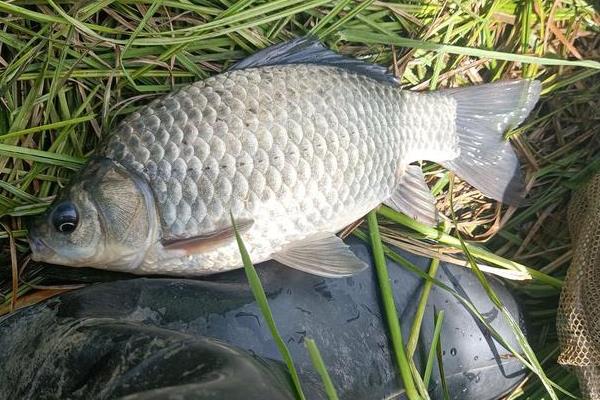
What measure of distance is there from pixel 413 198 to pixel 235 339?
0.70 meters

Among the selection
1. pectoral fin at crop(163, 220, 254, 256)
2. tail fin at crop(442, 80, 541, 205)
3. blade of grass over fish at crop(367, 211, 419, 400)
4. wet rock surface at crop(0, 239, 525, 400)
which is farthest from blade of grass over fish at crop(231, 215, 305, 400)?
tail fin at crop(442, 80, 541, 205)

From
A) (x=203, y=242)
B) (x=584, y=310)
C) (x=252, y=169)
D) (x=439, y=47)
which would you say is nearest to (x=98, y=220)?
(x=203, y=242)

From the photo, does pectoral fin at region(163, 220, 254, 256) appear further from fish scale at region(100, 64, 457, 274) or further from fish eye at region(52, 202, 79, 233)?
fish eye at region(52, 202, 79, 233)

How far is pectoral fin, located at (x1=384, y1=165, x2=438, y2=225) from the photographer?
1892mm

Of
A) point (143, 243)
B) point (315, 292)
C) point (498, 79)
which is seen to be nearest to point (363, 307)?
point (315, 292)

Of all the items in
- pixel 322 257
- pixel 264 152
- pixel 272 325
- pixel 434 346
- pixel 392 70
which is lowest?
pixel 434 346

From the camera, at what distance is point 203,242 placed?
62.7 inches

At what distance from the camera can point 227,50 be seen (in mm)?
1902

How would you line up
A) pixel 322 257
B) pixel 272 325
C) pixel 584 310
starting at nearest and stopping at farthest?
pixel 272 325
pixel 322 257
pixel 584 310

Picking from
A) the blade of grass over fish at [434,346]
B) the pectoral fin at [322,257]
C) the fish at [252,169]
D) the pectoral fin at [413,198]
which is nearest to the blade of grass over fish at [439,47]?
the fish at [252,169]

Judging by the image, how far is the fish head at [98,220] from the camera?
1.56m

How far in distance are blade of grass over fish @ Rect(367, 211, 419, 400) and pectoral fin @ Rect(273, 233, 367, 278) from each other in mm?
122

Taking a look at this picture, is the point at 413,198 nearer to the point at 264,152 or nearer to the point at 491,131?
the point at 491,131

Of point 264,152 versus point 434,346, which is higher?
point 264,152
